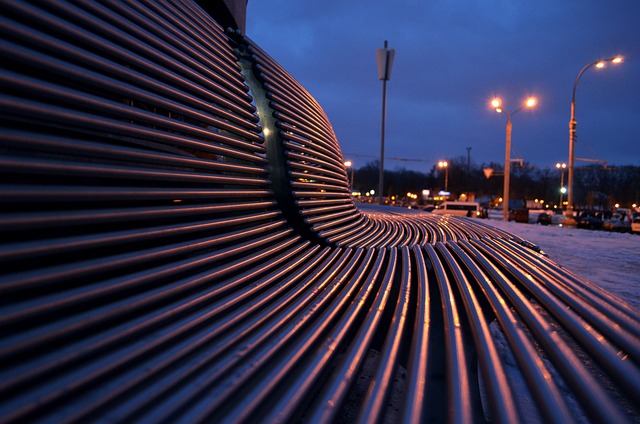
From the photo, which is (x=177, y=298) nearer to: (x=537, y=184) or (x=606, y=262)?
(x=606, y=262)

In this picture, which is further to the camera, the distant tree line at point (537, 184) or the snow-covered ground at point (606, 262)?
the distant tree line at point (537, 184)

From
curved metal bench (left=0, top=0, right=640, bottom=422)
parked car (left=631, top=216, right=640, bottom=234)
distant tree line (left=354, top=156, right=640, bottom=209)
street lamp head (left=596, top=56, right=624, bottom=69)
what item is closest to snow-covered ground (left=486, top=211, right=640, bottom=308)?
curved metal bench (left=0, top=0, right=640, bottom=422)

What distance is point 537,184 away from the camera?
73.5m

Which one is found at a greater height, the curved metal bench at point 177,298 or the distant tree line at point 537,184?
the distant tree line at point 537,184

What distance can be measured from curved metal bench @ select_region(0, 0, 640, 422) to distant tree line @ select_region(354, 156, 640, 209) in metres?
65.8

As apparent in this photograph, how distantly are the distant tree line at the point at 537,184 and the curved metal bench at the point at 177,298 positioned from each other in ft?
216

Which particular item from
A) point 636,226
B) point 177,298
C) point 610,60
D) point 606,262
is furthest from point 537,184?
point 177,298

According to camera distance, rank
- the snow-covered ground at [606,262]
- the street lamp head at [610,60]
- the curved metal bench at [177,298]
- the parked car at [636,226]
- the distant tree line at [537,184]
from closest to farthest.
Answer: the curved metal bench at [177,298] < the snow-covered ground at [606,262] < the street lamp head at [610,60] < the parked car at [636,226] < the distant tree line at [537,184]

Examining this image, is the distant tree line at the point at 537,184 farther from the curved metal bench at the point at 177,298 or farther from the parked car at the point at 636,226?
the curved metal bench at the point at 177,298

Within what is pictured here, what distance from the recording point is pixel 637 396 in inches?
42.7

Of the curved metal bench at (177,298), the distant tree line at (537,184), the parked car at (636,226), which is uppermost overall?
the distant tree line at (537,184)

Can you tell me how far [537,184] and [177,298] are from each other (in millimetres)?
82603

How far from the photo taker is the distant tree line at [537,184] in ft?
222

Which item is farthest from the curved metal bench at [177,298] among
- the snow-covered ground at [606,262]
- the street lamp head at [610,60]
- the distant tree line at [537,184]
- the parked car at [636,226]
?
the distant tree line at [537,184]
